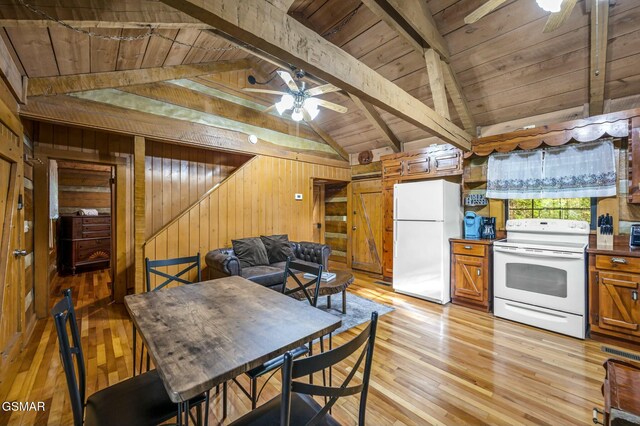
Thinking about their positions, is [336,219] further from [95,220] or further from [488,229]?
[95,220]

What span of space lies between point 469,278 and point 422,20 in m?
3.17

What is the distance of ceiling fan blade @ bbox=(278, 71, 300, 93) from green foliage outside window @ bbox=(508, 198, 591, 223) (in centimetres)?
336

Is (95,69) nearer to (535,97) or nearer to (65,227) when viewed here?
(65,227)

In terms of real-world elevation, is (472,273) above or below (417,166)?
below

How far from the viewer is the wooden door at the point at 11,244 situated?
2.13 m

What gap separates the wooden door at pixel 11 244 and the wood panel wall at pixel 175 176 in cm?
153

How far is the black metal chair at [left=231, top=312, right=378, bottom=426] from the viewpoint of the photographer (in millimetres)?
833

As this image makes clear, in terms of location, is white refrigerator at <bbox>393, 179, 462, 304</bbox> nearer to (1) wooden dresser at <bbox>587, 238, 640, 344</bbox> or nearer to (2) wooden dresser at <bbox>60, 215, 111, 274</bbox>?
(1) wooden dresser at <bbox>587, 238, 640, 344</bbox>

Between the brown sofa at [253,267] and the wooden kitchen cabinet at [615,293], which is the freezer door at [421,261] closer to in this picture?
the brown sofa at [253,267]

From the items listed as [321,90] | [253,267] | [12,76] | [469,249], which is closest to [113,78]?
[12,76]

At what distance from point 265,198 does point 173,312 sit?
3322 mm

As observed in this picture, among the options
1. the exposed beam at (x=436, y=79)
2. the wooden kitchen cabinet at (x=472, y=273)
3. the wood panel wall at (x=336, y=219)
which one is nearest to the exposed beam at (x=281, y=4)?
the exposed beam at (x=436, y=79)

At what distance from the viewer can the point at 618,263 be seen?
2658 millimetres

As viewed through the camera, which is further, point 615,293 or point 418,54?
point 418,54
